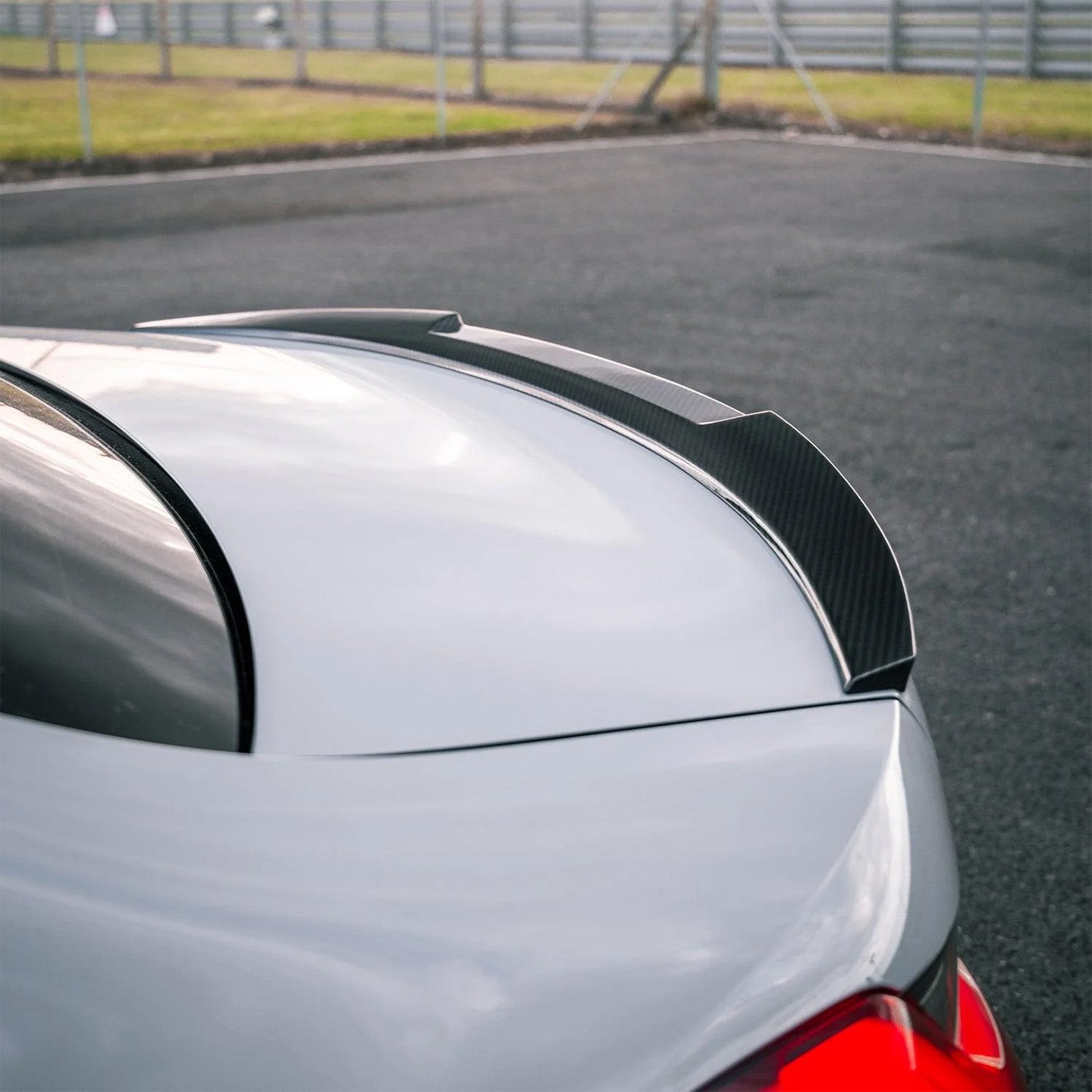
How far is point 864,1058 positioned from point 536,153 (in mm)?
13967

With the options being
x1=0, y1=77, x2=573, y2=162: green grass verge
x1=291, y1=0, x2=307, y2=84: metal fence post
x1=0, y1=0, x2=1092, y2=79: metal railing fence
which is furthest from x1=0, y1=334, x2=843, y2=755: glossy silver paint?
x1=291, y1=0, x2=307, y2=84: metal fence post

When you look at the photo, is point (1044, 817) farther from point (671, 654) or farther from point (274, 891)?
point (274, 891)

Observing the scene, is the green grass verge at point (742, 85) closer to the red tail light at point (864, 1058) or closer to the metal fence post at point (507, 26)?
the metal fence post at point (507, 26)

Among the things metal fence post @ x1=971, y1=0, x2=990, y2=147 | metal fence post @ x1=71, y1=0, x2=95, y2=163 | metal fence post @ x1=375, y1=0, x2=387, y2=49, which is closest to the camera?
metal fence post @ x1=71, y1=0, x2=95, y2=163

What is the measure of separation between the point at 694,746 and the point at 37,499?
27.3 inches

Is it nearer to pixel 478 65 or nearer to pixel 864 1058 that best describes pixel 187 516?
pixel 864 1058

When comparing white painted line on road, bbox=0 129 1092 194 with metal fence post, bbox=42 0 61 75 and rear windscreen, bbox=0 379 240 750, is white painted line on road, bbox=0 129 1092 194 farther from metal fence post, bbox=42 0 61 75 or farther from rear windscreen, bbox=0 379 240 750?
rear windscreen, bbox=0 379 240 750

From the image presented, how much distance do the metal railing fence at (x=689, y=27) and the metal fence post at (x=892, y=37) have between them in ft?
0.06

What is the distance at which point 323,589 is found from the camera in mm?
1234

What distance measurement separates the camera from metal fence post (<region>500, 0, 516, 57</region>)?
71.3 feet

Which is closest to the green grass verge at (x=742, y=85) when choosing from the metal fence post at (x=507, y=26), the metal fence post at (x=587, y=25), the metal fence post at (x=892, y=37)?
the metal fence post at (x=587, y=25)

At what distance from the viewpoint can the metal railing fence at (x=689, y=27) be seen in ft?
61.0

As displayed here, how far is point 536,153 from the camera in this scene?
14.1 meters

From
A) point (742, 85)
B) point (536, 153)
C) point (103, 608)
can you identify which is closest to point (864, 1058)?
point (103, 608)
